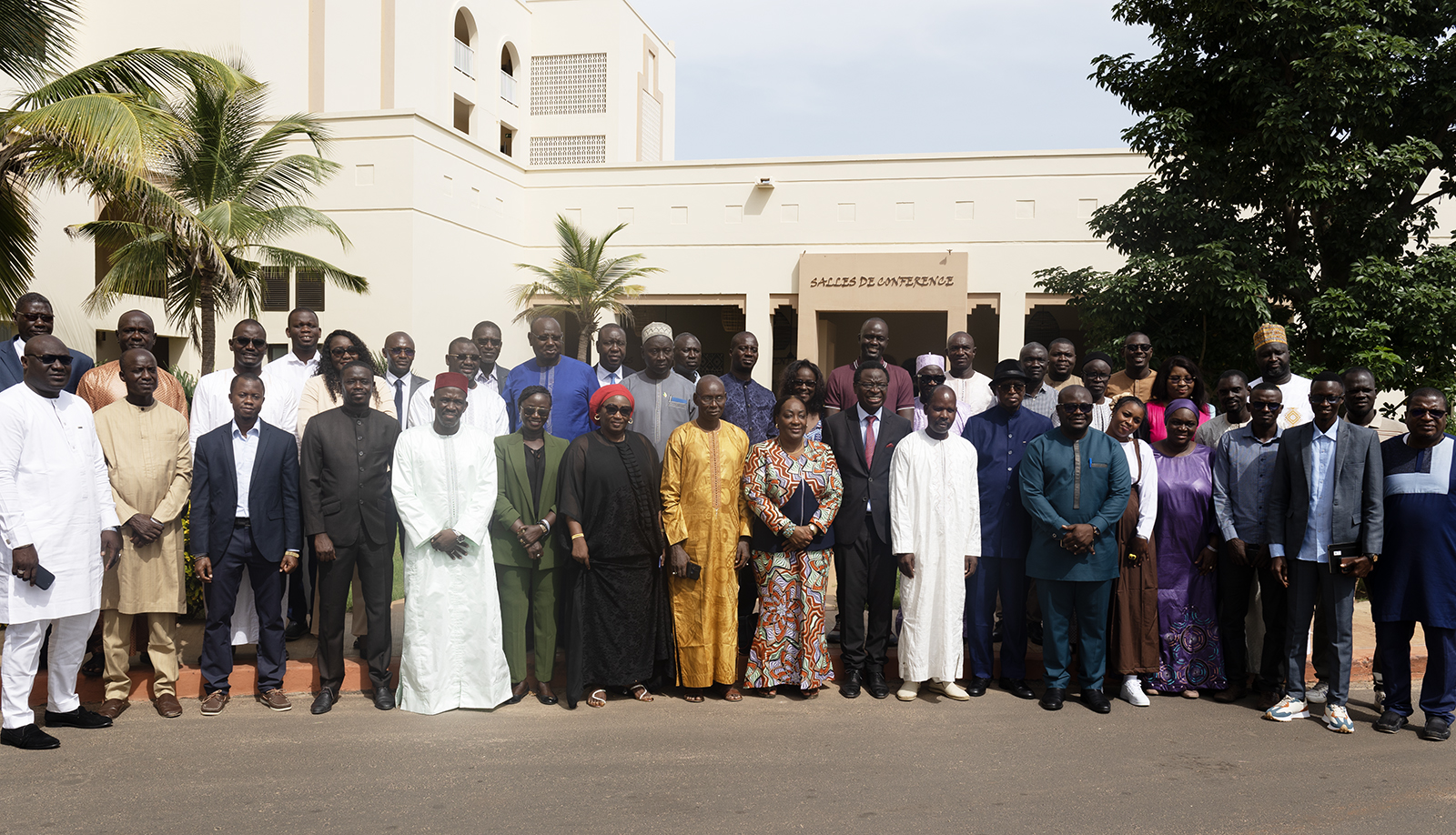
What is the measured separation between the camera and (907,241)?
23219 mm

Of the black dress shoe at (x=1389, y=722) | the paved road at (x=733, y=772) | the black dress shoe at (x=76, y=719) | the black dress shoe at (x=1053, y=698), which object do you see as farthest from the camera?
the black dress shoe at (x=1053, y=698)

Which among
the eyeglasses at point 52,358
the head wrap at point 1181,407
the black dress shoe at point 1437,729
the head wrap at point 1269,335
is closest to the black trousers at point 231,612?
the eyeglasses at point 52,358

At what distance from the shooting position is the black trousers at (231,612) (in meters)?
5.48

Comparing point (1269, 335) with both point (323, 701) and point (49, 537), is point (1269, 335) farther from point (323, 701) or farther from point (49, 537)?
point (49, 537)

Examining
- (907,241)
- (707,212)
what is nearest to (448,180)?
(707,212)

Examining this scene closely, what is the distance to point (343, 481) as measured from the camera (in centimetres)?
557

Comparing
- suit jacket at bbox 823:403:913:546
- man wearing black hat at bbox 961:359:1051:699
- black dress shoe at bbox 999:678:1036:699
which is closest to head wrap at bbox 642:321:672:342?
suit jacket at bbox 823:403:913:546

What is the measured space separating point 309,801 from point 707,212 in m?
21.1

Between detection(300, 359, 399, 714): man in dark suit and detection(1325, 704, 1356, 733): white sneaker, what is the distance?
5.10m

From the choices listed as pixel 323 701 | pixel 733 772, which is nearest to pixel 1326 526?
pixel 733 772

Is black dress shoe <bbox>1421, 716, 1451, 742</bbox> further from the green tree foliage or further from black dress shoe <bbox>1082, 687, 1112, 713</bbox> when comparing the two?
the green tree foliage

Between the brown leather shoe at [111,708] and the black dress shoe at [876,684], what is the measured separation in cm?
414

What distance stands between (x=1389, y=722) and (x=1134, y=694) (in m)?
1.24

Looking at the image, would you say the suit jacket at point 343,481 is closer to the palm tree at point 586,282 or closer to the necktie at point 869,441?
the necktie at point 869,441
